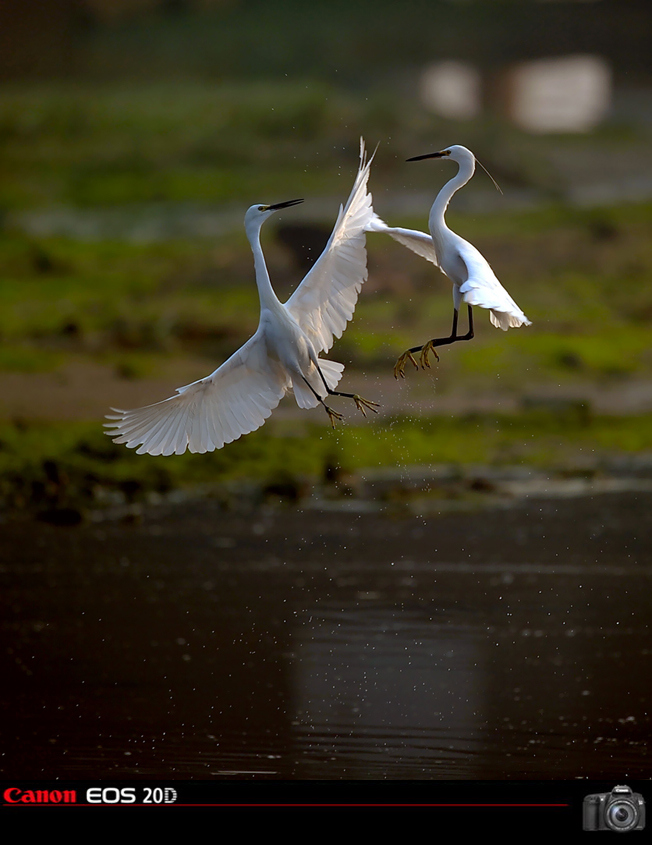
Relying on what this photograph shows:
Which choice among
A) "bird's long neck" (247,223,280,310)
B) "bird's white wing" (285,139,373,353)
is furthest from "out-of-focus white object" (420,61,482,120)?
"bird's long neck" (247,223,280,310)

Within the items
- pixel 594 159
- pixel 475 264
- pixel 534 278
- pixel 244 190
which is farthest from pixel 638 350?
pixel 475 264

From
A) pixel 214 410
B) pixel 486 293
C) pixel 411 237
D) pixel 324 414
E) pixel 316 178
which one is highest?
pixel 316 178

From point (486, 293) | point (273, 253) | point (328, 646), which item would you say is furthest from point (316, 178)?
point (486, 293)

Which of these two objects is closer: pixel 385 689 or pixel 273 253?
pixel 385 689

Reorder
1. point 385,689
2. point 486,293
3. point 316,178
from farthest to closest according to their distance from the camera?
point 316,178 < point 385,689 < point 486,293

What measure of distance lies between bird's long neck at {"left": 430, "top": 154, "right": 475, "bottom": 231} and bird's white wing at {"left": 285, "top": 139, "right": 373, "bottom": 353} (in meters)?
0.20

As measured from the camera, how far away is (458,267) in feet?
8.55

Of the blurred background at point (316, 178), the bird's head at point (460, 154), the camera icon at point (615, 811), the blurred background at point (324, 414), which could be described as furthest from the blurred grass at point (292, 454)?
the camera icon at point (615, 811)

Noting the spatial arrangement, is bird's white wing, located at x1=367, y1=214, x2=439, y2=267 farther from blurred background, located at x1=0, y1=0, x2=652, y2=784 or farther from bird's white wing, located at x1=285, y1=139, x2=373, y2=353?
blurred background, located at x1=0, y1=0, x2=652, y2=784

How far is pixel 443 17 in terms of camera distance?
8781 millimetres

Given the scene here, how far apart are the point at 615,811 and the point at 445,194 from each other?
4.65 ft

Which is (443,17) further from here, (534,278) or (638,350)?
(638,350)

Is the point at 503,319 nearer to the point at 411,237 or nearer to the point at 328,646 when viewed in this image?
the point at 411,237

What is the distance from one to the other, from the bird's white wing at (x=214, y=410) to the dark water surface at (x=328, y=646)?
2.58 feet
